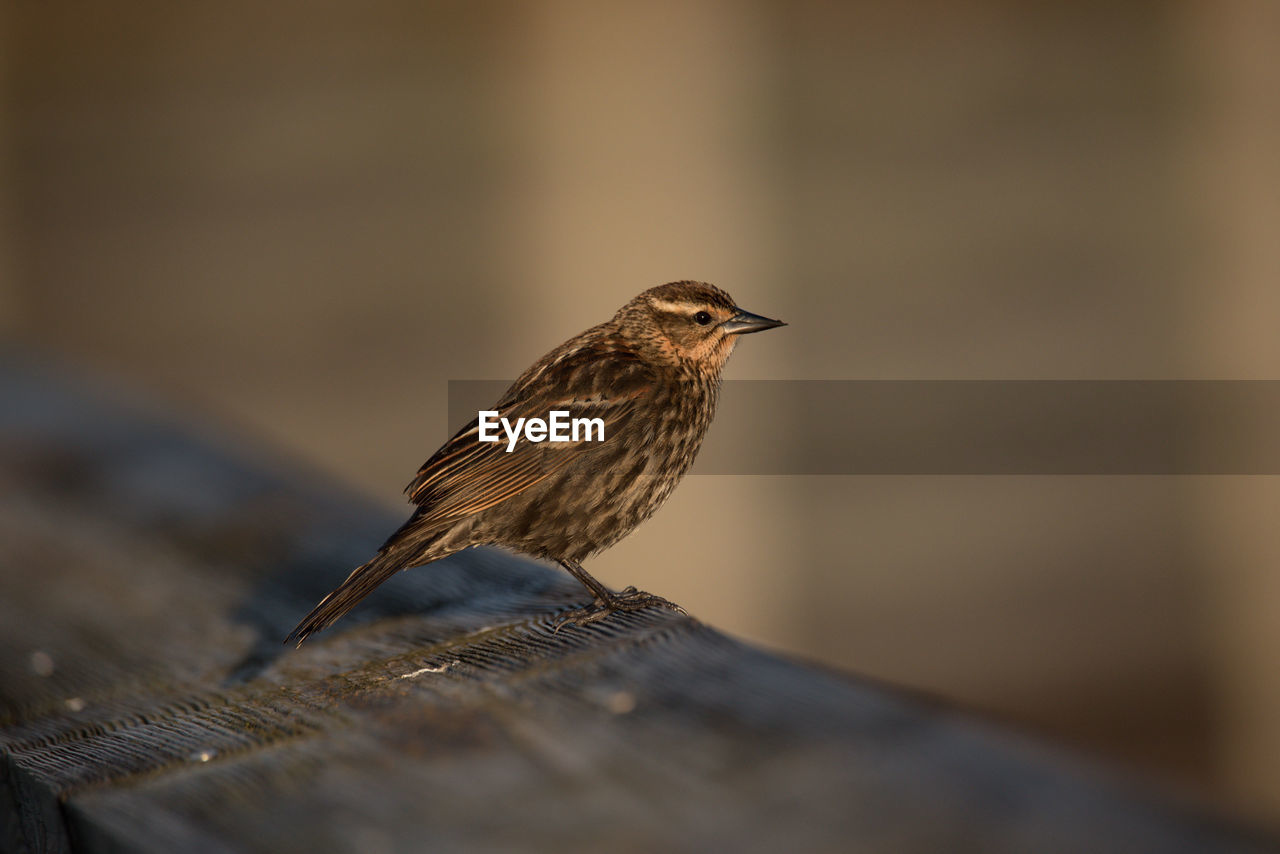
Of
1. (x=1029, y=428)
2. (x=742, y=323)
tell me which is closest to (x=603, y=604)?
(x=742, y=323)

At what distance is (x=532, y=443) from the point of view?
2703mm

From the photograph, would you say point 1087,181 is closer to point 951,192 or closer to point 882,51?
point 951,192

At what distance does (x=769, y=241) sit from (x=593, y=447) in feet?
13.0

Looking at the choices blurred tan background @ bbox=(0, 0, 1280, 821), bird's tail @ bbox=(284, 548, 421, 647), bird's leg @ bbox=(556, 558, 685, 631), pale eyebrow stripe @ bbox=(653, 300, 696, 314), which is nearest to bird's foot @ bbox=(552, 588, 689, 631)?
bird's leg @ bbox=(556, 558, 685, 631)

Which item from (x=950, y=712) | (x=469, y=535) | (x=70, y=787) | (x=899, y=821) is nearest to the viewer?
(x=899, y=821)

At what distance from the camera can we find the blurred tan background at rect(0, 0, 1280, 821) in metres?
6.49

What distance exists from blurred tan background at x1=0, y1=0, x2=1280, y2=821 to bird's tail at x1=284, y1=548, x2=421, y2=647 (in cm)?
433

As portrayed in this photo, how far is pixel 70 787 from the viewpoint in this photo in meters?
1.46

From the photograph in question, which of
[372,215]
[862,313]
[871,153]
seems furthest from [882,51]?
[372,215]

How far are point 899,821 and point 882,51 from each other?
5.80m

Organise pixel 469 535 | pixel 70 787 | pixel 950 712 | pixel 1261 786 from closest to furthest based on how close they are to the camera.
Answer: pixel 950 712 < pixel 70 787 < pixel 469 535 < pixel 1261 786

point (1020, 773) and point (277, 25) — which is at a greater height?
point (277, 25)

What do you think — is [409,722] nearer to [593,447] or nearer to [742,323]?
[593,447]
